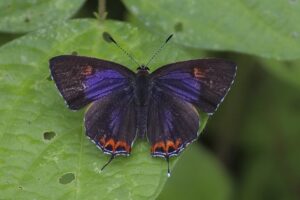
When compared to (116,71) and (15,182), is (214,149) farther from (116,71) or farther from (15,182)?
(15,182)

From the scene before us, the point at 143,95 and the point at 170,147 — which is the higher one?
the point at 143,95

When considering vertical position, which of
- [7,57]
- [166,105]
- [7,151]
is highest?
[7,57]

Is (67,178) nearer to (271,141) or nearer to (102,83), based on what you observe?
(102,83)

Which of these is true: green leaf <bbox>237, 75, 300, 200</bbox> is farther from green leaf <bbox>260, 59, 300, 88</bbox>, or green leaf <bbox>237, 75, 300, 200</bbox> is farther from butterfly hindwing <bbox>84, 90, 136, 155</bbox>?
butterfly hindwing <bbox>84, 90, 136, 155</bbox>

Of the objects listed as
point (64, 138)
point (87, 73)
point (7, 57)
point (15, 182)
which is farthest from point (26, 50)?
point (15, 182)

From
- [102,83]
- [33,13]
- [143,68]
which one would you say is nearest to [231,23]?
[143,68]

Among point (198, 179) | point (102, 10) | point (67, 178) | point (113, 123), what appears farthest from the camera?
point (198, 179)
